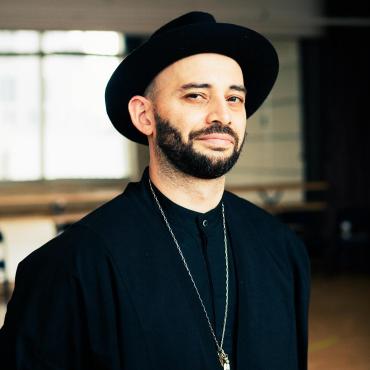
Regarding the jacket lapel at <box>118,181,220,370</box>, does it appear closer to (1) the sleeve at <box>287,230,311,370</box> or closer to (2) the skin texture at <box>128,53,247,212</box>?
(2) the skin texture at <box>128,53,247,212</box>

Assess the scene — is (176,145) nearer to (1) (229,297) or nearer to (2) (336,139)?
(1) (229,297)

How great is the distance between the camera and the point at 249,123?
26.1 feet

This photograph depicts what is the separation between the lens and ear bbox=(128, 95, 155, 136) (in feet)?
4.12

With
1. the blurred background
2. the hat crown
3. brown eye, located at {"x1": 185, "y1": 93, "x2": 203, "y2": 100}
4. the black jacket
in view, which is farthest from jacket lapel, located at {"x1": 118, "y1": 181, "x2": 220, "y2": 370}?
the blurred background

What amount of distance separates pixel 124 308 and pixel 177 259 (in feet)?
0.46

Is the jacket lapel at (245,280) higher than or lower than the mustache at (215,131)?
lower

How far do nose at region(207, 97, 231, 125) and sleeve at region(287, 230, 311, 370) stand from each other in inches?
12.1

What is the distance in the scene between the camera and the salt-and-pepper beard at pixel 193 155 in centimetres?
115

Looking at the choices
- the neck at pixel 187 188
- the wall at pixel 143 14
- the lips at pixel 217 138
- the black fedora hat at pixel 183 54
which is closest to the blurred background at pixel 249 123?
the wall at pixel 143 14

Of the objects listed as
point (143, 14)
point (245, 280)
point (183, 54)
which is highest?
point (143, 14)

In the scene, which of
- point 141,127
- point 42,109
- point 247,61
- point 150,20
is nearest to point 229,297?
point 141,127

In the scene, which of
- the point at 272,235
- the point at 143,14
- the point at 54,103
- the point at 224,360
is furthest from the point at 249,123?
the point at 224,360

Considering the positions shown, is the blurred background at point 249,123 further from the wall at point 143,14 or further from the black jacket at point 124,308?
the black jacket at point 124,308

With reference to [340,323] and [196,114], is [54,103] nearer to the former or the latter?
[340,323]
